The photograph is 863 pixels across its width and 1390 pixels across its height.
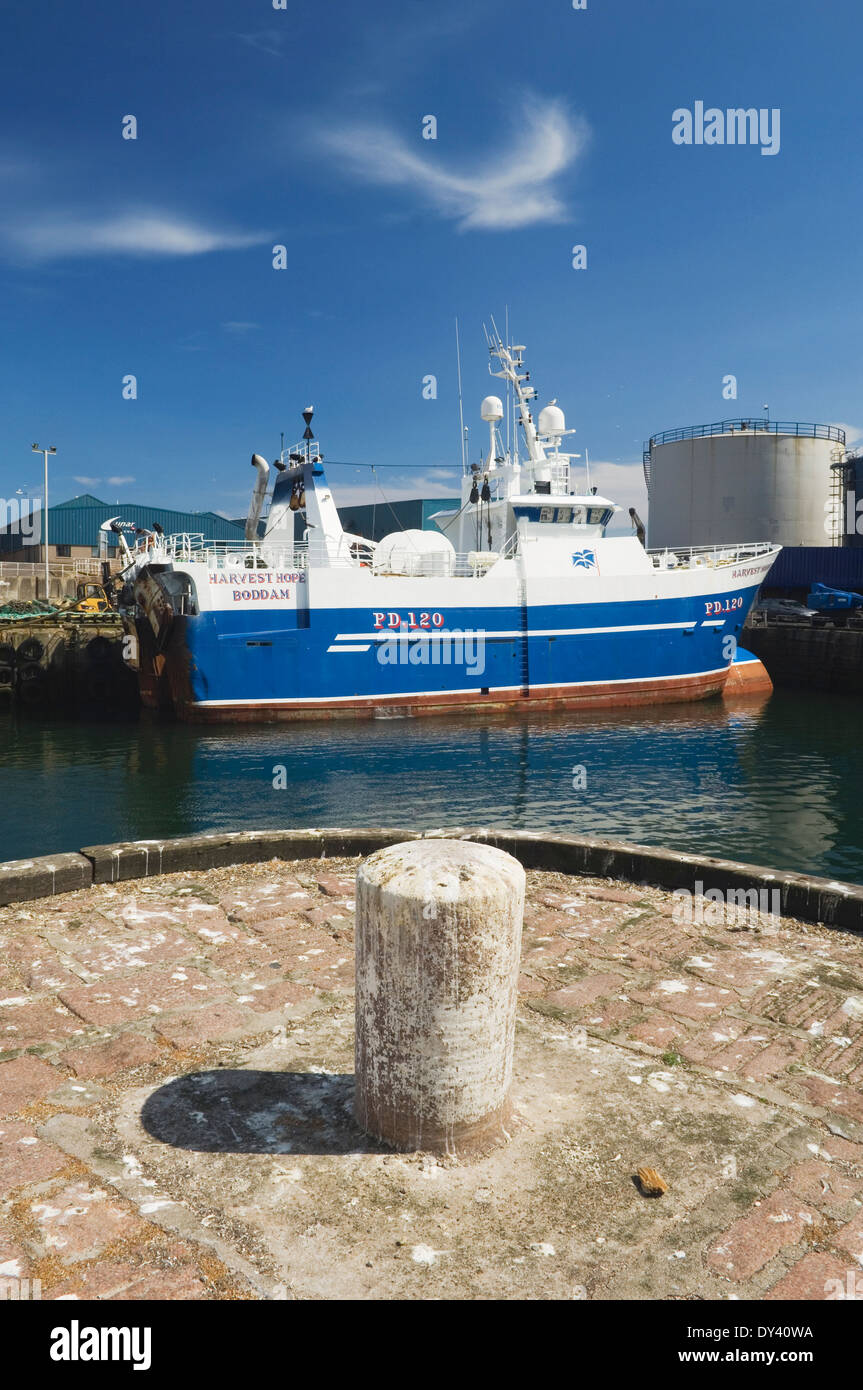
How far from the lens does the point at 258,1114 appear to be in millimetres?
3502

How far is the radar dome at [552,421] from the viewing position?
3022cm

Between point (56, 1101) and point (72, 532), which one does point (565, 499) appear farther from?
point (72, 532)

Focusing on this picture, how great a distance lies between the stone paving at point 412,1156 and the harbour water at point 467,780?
8.21 m

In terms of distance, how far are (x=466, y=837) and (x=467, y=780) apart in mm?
10567

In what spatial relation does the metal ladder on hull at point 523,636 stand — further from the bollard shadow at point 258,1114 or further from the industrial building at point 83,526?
the industrial building at point 83,526

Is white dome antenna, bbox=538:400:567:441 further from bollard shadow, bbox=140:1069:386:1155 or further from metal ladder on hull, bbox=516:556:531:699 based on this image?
bollard shadow, bbox=140:1069:386:1155

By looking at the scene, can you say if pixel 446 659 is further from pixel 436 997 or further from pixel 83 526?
pixel 83 526

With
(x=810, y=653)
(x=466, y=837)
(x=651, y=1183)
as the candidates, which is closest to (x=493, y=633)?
(x=810, y=653)

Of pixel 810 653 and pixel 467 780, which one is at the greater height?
pixel 810 653

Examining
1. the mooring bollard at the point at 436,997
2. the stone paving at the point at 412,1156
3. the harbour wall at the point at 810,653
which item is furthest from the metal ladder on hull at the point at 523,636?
the mooring bollard at the point at 436,997

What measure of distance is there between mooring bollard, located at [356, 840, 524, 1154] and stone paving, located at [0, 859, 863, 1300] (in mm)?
160
